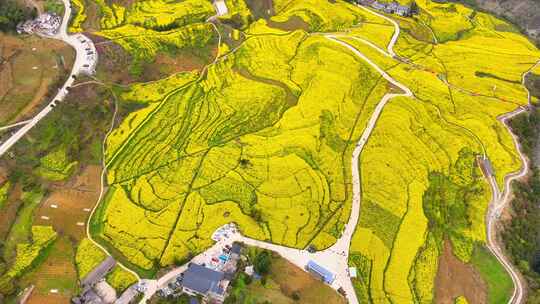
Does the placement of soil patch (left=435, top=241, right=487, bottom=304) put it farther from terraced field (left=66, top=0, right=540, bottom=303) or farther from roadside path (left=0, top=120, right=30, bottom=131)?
roadside path (left=0, top=120, right=30, bottom=131)

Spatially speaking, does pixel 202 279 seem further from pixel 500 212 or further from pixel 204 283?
pixel 500 212

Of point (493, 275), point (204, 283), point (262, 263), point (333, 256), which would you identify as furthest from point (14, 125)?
point (493, 275)

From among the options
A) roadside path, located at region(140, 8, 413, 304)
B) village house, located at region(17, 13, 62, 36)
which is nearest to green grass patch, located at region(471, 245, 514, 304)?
roadside path, located at region(140, 8, 413, 304)

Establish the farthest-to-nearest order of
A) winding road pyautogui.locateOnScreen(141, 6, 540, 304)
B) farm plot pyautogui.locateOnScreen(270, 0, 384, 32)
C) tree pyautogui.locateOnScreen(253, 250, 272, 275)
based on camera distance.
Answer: farm plot pyautogui.locateOnScreen(270, 0, 384, 32)
winding road pyautogui.locateOnScreen(141, 6, 540, 304)
tree pyautogui.locateOnScreen(253, 250, 272, 275)

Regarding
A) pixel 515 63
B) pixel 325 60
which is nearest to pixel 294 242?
pixel 325 60

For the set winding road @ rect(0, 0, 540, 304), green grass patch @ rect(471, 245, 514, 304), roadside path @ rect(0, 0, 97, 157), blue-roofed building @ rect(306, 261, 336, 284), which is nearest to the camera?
blue-roofed building @ rect(306, 261, 336, 284)

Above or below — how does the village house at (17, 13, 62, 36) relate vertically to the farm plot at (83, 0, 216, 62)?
below
